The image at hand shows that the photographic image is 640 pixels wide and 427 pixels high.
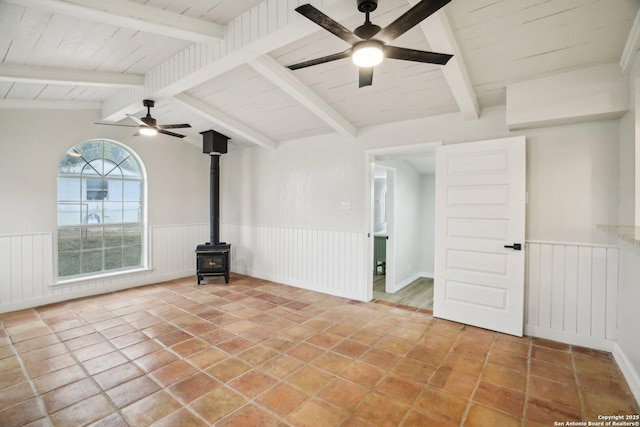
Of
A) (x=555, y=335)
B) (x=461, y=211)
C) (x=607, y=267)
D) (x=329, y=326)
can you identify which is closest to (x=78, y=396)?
(x=329, y=326)

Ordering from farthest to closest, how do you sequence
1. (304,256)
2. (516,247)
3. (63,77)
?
(304,256)
(63,77)
(516,247)

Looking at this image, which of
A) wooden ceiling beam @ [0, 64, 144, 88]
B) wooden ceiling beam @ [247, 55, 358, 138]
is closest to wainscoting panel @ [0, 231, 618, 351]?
wooden ceiling beam @ [247, 55, 358, 138]

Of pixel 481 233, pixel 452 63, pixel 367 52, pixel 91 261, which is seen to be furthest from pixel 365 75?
pixel 91 261

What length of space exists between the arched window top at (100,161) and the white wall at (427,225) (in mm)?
5285

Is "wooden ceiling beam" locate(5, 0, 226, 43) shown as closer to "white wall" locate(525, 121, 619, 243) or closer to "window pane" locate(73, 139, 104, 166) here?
"window pane" locate(73, 139, 104, 166)

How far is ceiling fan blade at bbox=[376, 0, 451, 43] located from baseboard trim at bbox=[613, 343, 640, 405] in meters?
2.88

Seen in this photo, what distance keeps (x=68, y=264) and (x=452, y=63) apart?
223 inches

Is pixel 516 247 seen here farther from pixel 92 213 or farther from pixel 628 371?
pixel 92 213

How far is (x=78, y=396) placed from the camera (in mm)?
2166

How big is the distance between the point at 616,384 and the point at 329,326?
245 centimetres

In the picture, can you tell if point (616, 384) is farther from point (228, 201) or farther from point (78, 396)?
point (228, 201)

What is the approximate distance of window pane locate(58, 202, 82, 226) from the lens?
14.4 ft

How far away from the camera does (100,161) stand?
4.78m

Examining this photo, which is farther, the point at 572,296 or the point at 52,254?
the point at 52,254
